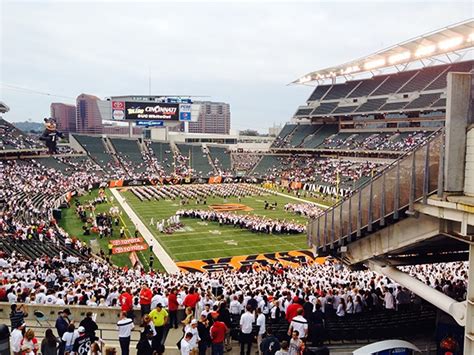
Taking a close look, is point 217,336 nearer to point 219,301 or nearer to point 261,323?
point 261,323

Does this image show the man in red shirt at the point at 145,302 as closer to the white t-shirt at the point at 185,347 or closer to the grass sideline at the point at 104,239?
the white t-shirt at the point at 185,347

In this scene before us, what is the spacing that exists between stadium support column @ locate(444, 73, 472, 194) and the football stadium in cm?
2

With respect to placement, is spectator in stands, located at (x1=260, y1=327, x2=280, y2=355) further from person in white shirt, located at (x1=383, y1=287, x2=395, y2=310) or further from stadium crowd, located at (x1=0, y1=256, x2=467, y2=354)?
person in white shirt, located at (x1=383, y1=287, x2=395, y2=310)

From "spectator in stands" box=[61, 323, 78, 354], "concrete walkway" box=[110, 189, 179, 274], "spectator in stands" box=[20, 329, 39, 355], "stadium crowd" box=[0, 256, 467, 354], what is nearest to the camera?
"spectator in stands" box=[20, 329, 39, 355]

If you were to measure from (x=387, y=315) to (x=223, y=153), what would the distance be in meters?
63.8

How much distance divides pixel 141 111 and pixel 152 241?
4681cm

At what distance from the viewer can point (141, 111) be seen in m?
70.2

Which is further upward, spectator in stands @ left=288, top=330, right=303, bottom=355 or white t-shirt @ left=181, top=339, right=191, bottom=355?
spectator in stands @ left=288, top=330, right=303, bottom=355

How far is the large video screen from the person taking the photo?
228 ft

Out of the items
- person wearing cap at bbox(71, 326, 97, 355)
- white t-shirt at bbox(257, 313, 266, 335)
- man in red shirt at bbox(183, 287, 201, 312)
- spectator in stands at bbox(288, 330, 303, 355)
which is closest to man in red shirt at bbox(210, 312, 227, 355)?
white t-shirt at bbox(257, 313, 266, 335)

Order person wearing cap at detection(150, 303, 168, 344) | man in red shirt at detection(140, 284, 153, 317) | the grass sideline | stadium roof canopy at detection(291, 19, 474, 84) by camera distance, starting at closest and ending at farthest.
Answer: person wearing cap at detection(150, 303, 168, 344), man in red shirt at detection(140, 284, 153, 317), the grass sideline, stadium roof canopy at detection(291, 19, 474, 84)

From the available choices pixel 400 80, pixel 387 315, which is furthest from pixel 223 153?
pixel 387 315

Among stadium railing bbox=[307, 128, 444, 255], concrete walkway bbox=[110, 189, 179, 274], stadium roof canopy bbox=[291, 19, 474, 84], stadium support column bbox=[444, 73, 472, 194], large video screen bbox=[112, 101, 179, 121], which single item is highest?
stadium roof canopy bbox=[291, 19, 474, 84]

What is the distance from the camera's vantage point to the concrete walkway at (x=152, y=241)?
72.5 ft
